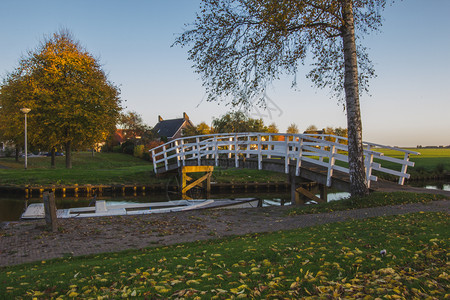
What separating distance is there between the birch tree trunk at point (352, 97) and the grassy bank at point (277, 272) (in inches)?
180

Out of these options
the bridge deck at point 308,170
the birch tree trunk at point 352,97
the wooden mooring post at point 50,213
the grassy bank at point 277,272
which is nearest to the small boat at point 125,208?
the bridge deck at point 308,170

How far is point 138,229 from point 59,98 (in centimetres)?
2431

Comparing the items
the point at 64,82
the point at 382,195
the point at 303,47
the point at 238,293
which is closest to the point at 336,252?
the point at 238,293

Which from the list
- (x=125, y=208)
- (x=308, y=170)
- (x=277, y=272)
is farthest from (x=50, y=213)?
(x=308, y=170)

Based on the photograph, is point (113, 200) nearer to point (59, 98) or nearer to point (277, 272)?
point (59, 98)

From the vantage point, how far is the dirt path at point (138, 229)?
8.61 metres

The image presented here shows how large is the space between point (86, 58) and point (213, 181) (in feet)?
55.5

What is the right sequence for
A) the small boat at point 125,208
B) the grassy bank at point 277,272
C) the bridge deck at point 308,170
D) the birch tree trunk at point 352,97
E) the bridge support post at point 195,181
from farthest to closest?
the bridge support post at point 195,181 < the small boat at point 125,208 < the bridge deck at point 308,170 < the birch tree trunk at point 352,97 < the grassy bank at point 277,272

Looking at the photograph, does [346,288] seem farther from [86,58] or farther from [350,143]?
[86,58]

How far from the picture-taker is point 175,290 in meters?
4.57

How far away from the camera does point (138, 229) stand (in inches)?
422

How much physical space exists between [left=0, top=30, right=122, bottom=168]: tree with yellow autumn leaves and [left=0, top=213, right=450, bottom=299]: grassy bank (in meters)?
25.6

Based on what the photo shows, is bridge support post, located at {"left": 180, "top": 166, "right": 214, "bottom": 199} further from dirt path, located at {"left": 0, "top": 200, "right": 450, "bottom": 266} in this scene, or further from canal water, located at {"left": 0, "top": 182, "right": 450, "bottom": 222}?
dirt path, located at {"left": 0, "top": 200, "right": 450, "bottom": 266}

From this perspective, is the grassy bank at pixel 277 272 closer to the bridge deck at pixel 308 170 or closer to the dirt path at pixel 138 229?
the dirt path at pixel 138 229
